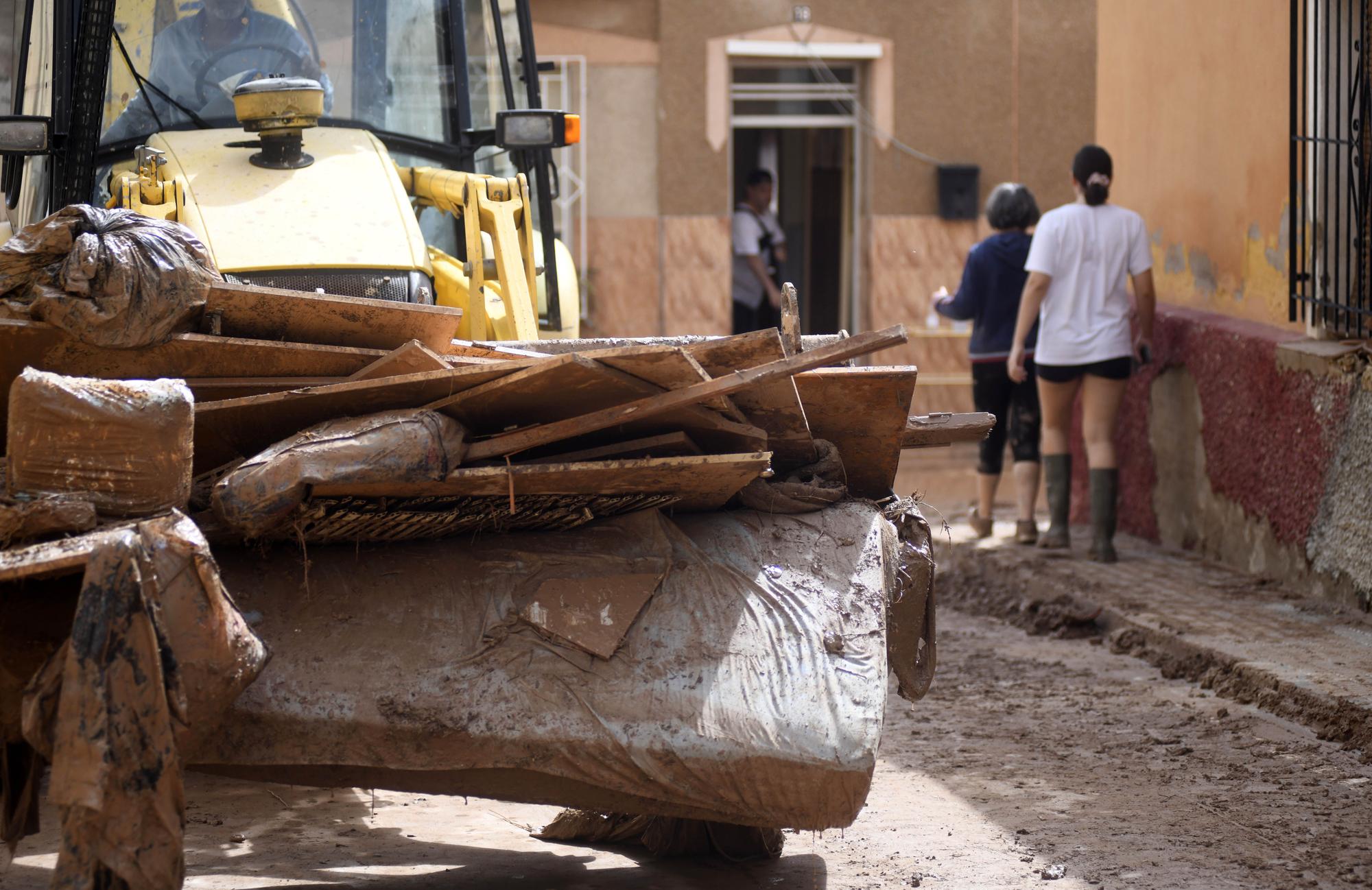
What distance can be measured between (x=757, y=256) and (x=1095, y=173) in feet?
19.5

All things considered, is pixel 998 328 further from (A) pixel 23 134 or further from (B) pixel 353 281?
(A) pixel 23 134

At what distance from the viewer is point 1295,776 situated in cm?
534

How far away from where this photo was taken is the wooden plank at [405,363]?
12.4ft

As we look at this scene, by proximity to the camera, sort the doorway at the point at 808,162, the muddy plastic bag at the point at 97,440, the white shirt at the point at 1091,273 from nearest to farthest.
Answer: the muddy plastic bag at the point at 97,440
the white shirt at the point at 1091,273
the doorway at the point at 808,162

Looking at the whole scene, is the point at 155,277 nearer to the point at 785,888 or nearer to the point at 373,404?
the point at 373,404

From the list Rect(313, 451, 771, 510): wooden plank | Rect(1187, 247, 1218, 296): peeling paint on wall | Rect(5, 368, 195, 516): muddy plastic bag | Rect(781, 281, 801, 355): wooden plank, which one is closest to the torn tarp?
Rect(5, 368, 195, 516): muddy plastic bag

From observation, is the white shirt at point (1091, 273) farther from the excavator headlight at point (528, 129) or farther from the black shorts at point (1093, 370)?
the excavator headlight at point (528, 129)

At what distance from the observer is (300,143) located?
5.44 m

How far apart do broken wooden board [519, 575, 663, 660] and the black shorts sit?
5.59 metres

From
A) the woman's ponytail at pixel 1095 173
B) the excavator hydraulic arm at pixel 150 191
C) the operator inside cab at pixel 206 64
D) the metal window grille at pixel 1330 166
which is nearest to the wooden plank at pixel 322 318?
the excavator hydraulic arm at pixel 150 191

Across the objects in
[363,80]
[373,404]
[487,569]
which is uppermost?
[363,80]

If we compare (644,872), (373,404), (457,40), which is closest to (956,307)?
(457,40)

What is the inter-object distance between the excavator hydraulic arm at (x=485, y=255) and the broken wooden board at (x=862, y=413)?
157 cm

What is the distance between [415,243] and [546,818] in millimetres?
1846
